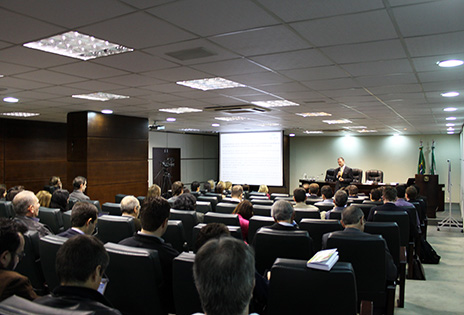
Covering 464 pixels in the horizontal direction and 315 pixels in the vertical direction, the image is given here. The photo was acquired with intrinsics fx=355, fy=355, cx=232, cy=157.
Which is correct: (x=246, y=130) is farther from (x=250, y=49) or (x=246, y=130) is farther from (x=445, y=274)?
(x=250, y=49)

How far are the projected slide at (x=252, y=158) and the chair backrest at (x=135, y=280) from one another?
37.5 feet

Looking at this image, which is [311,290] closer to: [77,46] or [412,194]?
[77,46]

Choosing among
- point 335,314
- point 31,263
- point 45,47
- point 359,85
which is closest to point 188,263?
point 335,314

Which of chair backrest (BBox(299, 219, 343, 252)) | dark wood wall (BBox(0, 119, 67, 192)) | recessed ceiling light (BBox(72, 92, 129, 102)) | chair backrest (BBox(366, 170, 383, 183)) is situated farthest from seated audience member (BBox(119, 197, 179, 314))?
chair backrest (BBox(366, 170, 383, 183))

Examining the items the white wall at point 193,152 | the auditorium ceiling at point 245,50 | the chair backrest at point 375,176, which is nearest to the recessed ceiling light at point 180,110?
the auditorium ceiling at point 245,50

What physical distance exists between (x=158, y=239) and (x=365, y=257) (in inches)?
64.8

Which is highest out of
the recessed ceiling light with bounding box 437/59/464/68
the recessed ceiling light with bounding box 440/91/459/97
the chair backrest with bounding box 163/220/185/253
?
the recessed ceiling light with bounding box 440/91/459/97

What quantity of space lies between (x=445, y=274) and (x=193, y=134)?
13.1 meters

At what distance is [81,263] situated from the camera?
165 cm

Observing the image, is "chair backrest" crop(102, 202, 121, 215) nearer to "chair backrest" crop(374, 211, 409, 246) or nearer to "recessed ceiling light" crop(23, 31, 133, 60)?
"recessed ceiling light" crop(23, 31, 133, 60)

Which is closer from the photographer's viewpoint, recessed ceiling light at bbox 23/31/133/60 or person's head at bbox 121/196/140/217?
recessed ceiling light at bbox 23/31/133/60

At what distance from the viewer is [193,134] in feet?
56.0

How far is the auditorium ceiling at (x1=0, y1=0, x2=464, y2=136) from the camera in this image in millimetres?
2494

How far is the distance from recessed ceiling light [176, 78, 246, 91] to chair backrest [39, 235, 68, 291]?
3.02m
